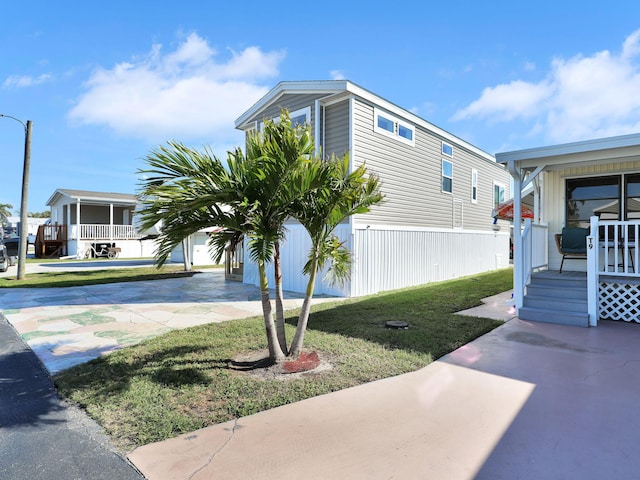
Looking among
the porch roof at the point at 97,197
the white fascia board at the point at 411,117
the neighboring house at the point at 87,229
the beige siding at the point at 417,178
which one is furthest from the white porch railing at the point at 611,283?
the porch roof at the point at 97,197

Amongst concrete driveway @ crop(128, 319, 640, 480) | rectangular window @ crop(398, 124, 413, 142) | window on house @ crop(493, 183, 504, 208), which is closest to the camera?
concrete driveway @ crop(128, 319, 640, 480)

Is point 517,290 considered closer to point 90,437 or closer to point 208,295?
point 90,437

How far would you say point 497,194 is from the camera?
16.8 m

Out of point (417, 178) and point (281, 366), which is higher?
point (417, 178)

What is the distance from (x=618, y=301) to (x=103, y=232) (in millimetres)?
25977

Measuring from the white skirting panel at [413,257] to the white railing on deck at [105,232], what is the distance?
18206 mm

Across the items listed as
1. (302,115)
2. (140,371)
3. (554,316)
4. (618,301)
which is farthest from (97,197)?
(618,301)

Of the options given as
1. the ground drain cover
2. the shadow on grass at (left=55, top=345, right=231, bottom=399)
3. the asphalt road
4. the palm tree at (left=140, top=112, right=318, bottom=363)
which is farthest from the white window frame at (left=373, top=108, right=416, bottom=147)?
the asphalt road

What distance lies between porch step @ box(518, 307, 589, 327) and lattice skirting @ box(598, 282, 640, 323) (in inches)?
27.8

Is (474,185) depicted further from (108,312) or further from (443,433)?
(443,433)

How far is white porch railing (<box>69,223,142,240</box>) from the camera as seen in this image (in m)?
22.8

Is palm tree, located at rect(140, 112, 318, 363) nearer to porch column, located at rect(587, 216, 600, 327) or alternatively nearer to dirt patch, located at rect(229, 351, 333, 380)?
dirt patch, located at rect(229, 351, 333, 380)

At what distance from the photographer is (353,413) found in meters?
2.96

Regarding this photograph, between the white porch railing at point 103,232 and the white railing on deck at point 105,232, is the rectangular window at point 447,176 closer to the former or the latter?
the white porch railing at point 103,232
